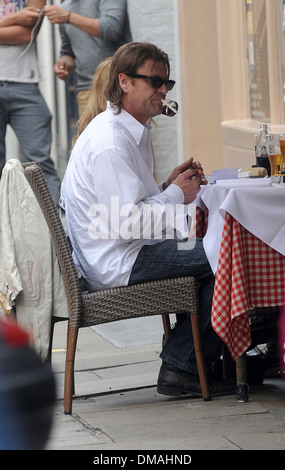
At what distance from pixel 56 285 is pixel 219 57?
186 inches

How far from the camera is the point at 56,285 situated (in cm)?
464

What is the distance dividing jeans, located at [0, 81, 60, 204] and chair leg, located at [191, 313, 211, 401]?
4.21m

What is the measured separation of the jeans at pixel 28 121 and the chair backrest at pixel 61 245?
4040 millimetres

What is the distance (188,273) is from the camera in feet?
15.1

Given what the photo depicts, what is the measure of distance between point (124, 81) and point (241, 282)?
1.11m

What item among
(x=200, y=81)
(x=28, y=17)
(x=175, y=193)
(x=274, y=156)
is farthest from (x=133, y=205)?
(x=200, y=81)

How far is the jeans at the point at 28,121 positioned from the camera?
8656 millimetres

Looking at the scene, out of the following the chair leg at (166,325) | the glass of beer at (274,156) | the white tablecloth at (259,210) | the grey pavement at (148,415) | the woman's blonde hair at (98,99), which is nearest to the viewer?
the grey pavement at (148,415)

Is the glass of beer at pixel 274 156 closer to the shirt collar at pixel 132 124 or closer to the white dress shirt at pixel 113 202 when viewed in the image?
the white dress shirt at pixel 113 202

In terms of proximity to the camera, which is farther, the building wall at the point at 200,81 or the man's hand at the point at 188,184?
the building wall at the point at 200,81

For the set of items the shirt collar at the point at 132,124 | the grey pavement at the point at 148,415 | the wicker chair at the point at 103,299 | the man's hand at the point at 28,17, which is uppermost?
the man's hand at the point at 28,17

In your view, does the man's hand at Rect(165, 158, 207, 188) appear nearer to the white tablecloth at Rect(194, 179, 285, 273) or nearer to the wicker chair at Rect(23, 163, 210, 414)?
the white tablecloth at Rect(194, 179, 285, 273)

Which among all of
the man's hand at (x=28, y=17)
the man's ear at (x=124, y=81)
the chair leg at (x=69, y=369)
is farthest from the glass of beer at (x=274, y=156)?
the man's hand at (x=28, y=17)
